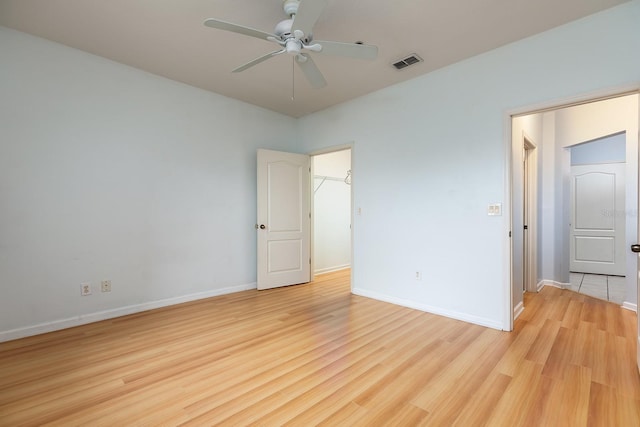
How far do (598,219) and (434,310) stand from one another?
4348 millimetres

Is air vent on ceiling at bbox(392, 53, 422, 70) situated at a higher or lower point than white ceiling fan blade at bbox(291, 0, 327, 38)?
higher

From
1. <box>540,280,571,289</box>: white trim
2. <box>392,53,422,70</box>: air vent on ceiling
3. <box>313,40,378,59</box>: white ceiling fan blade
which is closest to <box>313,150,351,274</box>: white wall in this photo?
<box>392,53,422,70</box>: air vent on ceiling

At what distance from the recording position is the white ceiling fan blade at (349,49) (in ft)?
6.83

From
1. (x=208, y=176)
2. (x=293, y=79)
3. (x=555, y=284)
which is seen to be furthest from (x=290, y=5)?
(x=555, y=284)

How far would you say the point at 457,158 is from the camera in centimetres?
315

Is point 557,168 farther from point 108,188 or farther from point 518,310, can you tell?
point 108,188

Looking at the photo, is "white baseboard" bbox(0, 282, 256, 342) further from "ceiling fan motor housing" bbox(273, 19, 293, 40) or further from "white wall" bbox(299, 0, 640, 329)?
"ceiling fan motor housing" bbox(273, 19, 293, 40)

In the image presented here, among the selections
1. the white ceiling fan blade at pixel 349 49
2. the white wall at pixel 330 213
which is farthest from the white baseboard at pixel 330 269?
the white ceiling fan blade at pixel 349 49

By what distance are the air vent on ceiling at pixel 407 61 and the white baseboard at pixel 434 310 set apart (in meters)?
2.72

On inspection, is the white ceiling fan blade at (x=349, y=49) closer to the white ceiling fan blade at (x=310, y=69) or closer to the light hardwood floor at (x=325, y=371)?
the white ceiling fan blade at (x=310, y=69)

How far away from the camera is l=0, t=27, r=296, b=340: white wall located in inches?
104

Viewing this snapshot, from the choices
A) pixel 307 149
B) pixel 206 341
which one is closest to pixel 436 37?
pixel 307 149

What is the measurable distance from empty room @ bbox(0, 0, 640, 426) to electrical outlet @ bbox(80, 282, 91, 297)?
4 centimetres

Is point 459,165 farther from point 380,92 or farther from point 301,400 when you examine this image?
point 301,400
